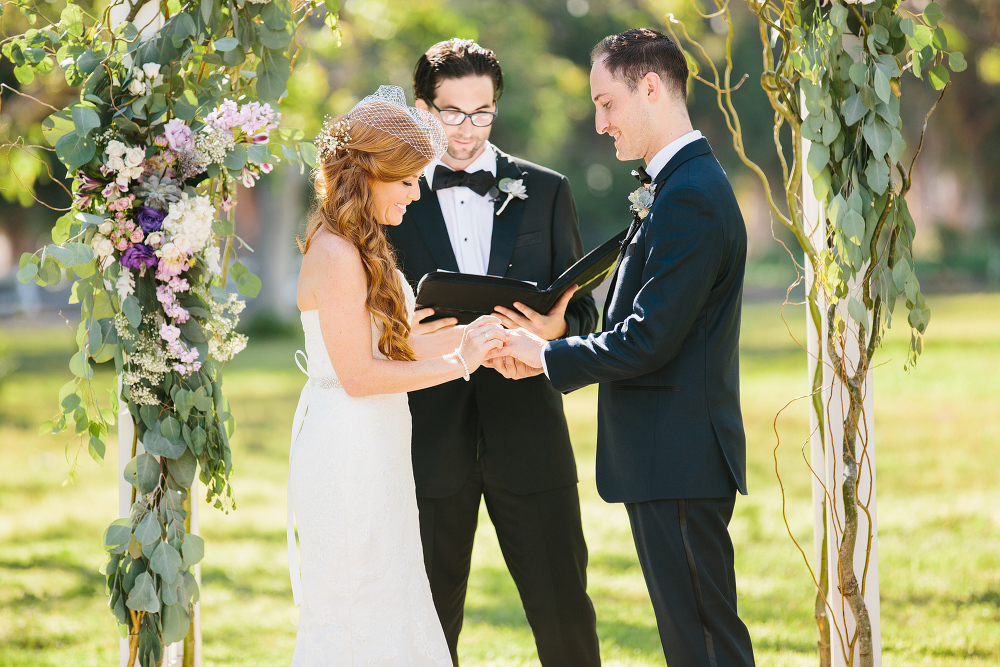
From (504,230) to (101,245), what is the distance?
1.30 metres

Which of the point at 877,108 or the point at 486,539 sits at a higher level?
the point at 877,108

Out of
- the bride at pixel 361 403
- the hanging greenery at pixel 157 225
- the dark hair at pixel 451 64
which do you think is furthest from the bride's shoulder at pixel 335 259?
the dark hair at pixel 451 64

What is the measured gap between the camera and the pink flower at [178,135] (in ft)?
8.61

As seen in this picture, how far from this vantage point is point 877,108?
2586 mm

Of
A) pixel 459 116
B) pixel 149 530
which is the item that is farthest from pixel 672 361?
pixel 149 530

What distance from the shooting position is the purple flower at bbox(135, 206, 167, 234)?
262 cm

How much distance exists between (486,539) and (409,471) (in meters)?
3.71

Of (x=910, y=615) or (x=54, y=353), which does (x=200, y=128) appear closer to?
(x=910, y=615)

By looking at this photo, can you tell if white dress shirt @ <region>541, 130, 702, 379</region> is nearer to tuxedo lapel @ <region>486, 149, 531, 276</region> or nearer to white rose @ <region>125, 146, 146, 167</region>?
tuxedo lapel @ <region>486, 149, 531, 276</region>

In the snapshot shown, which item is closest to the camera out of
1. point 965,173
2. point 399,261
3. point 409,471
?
point 409,471

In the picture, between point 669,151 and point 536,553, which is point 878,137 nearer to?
point 669,151

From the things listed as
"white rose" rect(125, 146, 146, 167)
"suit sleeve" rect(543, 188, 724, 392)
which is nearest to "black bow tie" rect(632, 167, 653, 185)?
"suit sleeve" rect(543, 188, 724, 392)

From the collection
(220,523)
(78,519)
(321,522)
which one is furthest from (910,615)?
(78,519)

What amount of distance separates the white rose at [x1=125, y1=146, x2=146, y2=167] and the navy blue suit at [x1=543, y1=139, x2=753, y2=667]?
4.44 ft
